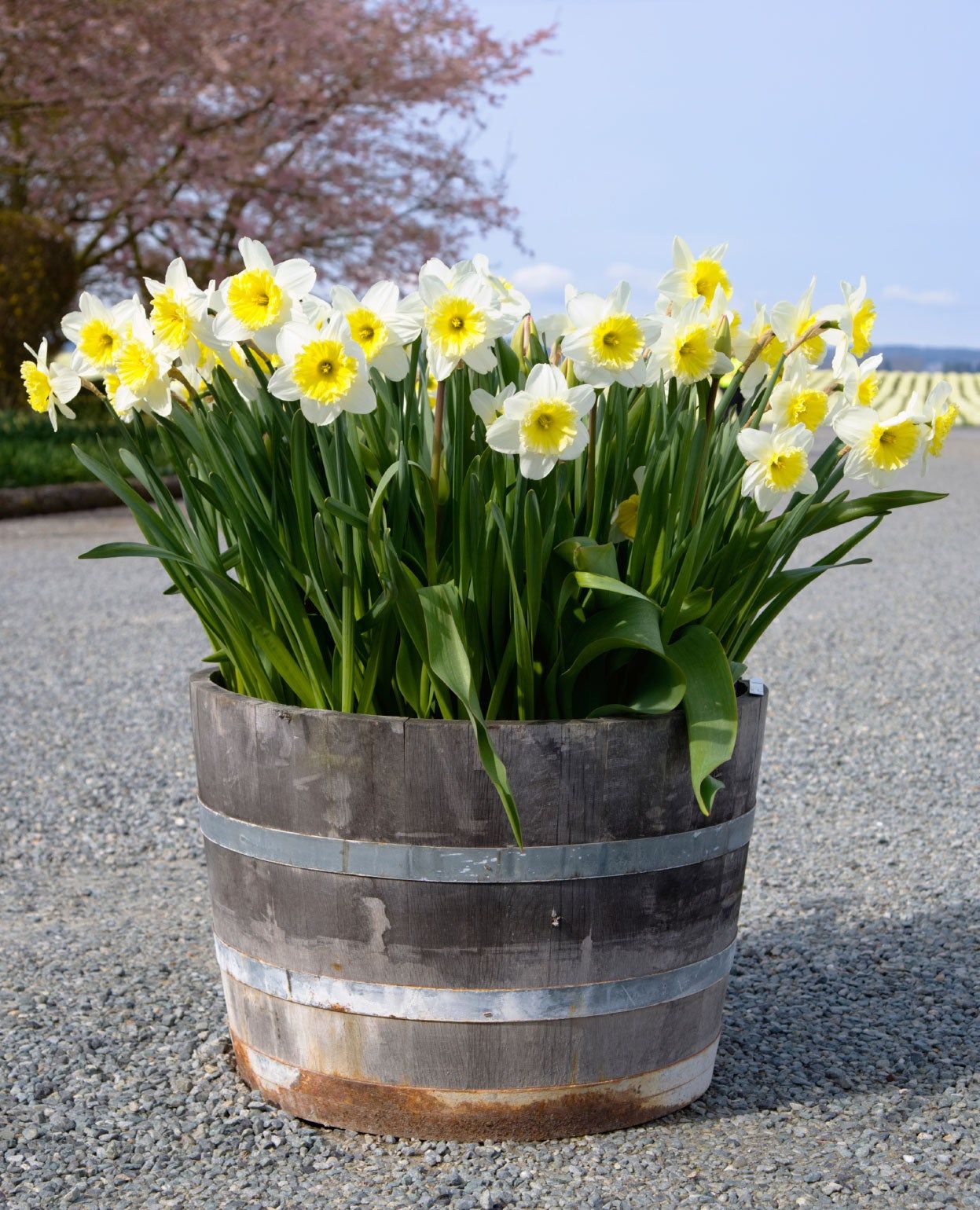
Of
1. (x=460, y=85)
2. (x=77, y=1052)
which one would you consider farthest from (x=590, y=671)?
(x=460, y=85)

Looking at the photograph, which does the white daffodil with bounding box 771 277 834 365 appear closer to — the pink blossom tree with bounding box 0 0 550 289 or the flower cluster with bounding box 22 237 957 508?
the flower cluster with bounding box 22 237 957 508

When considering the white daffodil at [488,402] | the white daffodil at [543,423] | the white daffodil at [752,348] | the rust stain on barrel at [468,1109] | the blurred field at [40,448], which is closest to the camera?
the white daffodil at [543,423]

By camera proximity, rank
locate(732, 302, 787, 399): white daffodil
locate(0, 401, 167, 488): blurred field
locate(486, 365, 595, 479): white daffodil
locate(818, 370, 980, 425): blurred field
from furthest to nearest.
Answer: locate(818, 370, 980, 425): blurred field, locate(0, 401, 167, 488): blurred field, locate(732, 302, 787, 399): white daffodil, locate(486, 365, 595, 479): white daffodil

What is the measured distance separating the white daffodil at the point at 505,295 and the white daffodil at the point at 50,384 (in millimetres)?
545

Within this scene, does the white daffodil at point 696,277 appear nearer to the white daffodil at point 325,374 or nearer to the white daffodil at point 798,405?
the white daffodil at point 798,405

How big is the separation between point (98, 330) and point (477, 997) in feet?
3.13

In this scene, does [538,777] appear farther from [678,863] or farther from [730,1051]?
[730,1051]

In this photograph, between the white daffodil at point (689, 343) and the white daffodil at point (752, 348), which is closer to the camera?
the white daffodil at point (689, 343)

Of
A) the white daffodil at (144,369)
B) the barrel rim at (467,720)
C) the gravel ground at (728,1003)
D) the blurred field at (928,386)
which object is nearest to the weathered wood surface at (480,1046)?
the gravel ground at (728,1003)

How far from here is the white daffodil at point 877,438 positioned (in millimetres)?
1531

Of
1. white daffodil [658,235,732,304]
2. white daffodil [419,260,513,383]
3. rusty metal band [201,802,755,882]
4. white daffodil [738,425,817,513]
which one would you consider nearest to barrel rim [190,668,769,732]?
rusty metal band [201,802,755,882]

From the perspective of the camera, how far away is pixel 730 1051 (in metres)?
1.97

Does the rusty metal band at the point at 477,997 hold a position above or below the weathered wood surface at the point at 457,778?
below

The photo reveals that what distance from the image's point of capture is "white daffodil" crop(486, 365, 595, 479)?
139 centimetres
